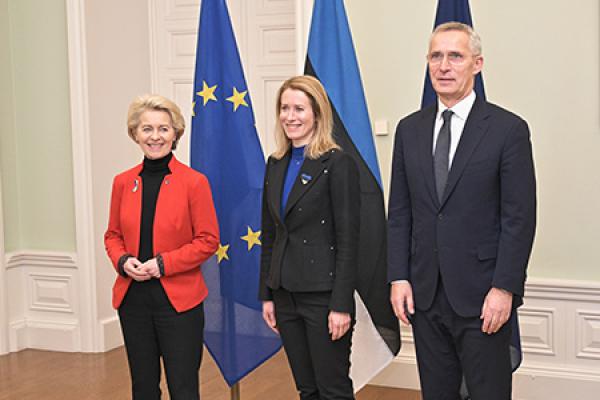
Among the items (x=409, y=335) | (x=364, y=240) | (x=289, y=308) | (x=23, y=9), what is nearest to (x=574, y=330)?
(x=409, y=335)

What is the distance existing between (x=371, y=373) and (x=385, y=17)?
1747mm

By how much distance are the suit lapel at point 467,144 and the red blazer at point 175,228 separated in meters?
0.98

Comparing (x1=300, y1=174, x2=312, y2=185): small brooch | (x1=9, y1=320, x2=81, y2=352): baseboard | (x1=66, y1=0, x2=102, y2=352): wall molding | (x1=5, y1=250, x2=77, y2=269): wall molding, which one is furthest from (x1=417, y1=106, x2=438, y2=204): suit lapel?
(x1=9, y1=320, x2=81, y2=352): baseboard

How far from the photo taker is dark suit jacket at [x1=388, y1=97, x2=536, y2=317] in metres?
2.27

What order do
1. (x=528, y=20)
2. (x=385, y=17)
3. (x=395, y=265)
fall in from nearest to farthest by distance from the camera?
(x=395, y=265) → (x=528, y=20) → (x=385, y=17)

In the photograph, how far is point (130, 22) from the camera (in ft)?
16.8

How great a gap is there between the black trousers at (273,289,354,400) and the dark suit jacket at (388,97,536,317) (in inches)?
13.7

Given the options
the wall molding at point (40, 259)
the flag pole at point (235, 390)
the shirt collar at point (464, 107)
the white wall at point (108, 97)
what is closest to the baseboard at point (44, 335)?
the white wall at point (108, 97)

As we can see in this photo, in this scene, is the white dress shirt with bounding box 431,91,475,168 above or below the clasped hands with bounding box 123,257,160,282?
above

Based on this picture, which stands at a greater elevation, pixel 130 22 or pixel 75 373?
pixel 130 22

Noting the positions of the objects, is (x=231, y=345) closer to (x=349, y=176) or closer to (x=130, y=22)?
(x=349, y=176)

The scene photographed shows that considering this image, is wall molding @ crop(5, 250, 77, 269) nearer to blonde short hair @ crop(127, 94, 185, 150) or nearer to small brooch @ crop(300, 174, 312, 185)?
blonde short hair @ crop(127, 94, 185, 150)

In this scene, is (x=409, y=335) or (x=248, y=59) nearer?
(x=409, y=335)

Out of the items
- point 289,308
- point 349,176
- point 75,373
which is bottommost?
point 75,373
